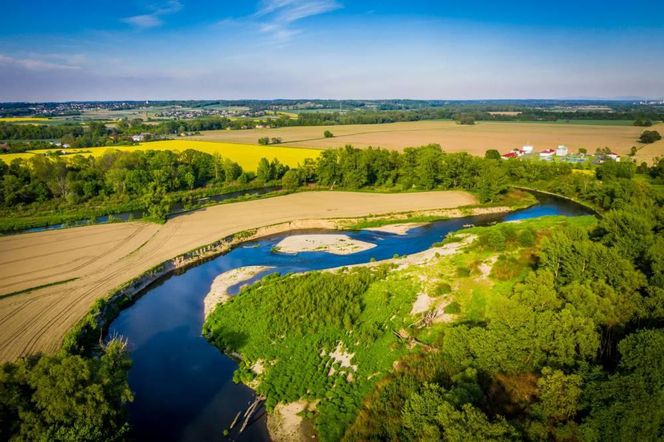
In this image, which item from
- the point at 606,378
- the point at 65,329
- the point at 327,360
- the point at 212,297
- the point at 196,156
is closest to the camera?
the point at 606,378

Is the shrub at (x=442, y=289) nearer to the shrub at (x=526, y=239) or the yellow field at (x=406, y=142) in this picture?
the shrub at (x=526, y=239)

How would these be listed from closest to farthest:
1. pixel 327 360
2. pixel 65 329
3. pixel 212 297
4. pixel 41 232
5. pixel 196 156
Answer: pixel 327 360
pixel 65 329
pixel 212 297
pixel 41 232
pixel 196 156

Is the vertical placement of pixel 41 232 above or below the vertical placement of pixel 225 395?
above

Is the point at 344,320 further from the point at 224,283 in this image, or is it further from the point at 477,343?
the point at 224,283

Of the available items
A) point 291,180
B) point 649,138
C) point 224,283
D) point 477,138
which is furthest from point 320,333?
point 649,138

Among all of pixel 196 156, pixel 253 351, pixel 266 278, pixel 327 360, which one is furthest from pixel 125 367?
pixel 196 156

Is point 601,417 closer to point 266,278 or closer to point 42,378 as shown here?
point 42,378
